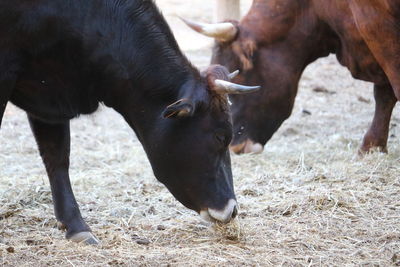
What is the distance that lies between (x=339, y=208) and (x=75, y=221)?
71.2 inches

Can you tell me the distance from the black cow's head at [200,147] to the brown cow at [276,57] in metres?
2.83

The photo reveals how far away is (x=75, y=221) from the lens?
5098 mm

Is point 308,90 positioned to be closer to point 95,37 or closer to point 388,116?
point 388,116

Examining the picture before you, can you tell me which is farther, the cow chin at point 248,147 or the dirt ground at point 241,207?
the cow chin at point 248,147

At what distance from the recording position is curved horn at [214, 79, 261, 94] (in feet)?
14.4

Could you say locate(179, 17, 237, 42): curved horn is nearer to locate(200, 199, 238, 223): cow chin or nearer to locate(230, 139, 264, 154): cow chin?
locate(230, 139, 264, 154): cow chin

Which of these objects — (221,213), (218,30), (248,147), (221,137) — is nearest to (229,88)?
(221,137)

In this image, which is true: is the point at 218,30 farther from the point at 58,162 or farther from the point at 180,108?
the point at 180,108

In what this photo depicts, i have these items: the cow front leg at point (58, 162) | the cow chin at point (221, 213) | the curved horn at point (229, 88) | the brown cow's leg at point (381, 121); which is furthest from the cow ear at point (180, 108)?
the brown cow's leg at point (381, 121)

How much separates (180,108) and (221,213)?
724 millimetres

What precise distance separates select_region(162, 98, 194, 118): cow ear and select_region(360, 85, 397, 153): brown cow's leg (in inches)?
142

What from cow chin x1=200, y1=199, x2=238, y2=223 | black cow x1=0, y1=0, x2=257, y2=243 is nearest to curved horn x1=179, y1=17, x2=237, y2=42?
black cow x1=0, y1=0, x2=257, y2=243

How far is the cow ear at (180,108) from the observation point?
4242mm

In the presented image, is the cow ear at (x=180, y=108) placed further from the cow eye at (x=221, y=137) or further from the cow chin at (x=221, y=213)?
the cow chin at (x=221, y=213)
